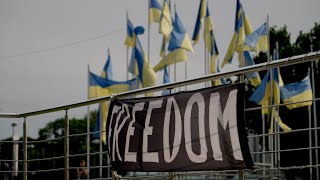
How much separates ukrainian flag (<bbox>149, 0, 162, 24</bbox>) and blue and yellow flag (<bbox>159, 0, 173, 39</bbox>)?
436mm

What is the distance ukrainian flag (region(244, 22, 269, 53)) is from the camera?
23750 millimetres

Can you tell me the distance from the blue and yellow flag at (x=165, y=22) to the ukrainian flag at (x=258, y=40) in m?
3.28

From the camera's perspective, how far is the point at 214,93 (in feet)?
13.8

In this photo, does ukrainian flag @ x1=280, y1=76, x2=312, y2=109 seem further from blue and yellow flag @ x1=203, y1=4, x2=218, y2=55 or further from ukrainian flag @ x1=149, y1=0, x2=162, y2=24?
ukrainian flag @ x1=149, y1=0, x2=162, y2=24

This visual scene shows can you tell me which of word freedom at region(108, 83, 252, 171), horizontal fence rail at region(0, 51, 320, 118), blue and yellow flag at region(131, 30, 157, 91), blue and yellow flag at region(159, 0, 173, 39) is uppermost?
blue and yellow flag at region(159, 0, 173, 39)

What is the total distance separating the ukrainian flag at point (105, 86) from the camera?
80.3 feet

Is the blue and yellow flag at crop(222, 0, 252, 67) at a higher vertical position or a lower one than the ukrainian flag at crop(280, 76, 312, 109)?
higher

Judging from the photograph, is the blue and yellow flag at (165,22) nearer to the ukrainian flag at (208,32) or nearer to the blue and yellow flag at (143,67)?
the blue and yellow flag at (143,67)

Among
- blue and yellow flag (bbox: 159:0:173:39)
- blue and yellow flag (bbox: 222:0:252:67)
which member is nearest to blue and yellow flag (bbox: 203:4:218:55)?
blue and yellow flag (bbox: 222:0:252:67)

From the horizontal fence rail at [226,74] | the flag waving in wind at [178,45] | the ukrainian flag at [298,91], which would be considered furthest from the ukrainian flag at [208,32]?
the horizontal fence rail at [226,74]

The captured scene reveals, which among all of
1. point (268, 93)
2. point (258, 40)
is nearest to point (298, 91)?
point (268, 93)

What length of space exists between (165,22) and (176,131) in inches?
809

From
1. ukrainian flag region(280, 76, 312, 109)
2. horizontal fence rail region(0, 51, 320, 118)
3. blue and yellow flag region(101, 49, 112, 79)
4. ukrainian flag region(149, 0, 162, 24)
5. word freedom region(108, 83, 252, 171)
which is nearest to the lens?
horizontal fence rail region(0, 51, 320, 118)

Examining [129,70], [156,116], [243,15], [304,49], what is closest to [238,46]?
[243,15]
